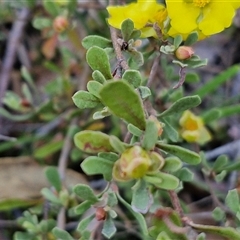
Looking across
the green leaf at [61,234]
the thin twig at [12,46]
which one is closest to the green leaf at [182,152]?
the green leaf at [61,234]

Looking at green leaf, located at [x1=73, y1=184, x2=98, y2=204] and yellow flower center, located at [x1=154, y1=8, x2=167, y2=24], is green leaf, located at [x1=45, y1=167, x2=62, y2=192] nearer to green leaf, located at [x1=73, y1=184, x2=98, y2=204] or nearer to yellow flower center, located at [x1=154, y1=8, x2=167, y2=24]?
green leaf, located at [x1=73, y1=184, x2=98, y2=204]

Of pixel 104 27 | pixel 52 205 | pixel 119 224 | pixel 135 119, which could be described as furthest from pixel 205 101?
pixel 135 119

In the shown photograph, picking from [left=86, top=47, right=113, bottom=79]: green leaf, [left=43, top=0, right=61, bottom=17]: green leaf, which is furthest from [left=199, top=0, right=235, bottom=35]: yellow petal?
[left=43, top=0, right=61, bottom=17]: green leaf

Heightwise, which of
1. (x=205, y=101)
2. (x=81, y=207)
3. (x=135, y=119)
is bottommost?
(x=205, y=101)

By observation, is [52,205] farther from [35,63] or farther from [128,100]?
[35,63]

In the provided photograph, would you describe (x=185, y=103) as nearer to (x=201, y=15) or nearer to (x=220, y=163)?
(x=201, y=15)

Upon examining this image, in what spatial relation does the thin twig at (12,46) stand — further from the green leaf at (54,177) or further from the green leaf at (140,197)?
the green leaf at (140,197)
